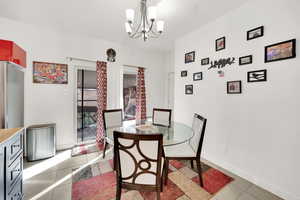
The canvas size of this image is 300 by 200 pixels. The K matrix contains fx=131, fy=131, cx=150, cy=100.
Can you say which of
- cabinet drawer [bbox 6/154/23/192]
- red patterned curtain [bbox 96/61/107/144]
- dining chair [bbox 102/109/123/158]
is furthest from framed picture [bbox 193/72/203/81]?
cabinet drawer [bbox 6/154/23/192]

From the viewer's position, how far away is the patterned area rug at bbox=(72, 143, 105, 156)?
2822mm

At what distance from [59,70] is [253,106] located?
3.69 metres

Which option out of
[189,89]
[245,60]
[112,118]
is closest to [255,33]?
[245,60]

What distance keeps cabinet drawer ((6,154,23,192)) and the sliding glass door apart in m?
1.91

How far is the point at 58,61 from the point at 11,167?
7.66 feet

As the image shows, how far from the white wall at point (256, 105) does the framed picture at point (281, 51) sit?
2.4 inches

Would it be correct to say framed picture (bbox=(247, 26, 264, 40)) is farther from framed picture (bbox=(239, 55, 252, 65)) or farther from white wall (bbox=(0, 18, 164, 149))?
white wall (bbox=(0, 18, 164, 149))

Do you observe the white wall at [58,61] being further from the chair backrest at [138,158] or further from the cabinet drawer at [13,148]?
the chair backrest at [138,158]

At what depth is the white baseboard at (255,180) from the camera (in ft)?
5.27

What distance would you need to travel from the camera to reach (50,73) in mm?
2775

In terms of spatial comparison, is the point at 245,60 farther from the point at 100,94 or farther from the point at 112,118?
the point at 100,94

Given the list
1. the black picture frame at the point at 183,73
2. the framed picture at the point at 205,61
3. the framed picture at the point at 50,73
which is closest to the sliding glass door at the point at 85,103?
the framed picture at the point at 50,73

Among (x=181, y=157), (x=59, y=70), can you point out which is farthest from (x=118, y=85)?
(x=181, y=157)

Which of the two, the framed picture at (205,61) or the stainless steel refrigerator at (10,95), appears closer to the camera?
the stainless steel refrigerator at (10,95)
